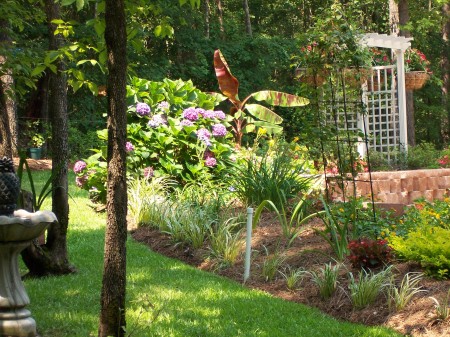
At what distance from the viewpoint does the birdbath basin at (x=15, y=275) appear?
5027mm

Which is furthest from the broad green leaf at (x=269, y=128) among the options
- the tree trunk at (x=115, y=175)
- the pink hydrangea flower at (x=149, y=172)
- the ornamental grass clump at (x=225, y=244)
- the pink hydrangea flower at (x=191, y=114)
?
the tree trunk at (x=115, y=175)

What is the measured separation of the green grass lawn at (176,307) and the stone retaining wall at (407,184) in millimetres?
5409

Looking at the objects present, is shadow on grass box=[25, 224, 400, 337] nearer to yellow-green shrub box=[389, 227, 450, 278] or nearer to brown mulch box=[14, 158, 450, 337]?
brown mulch box=[14, 158, 450, 337]

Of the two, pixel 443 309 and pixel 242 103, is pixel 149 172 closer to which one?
pixel 242 103

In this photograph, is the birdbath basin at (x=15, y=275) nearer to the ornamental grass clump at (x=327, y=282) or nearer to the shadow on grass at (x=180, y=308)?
the shadow on grass at (x=180, y=308)

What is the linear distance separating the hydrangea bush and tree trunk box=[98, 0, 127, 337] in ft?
22.1

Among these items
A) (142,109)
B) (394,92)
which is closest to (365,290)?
(142,109)

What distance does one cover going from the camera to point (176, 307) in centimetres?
610

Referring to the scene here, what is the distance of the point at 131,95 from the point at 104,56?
703cm

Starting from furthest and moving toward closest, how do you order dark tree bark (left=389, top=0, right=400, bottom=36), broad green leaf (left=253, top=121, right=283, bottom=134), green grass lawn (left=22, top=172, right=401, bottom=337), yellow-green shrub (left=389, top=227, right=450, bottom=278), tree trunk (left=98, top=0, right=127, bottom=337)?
dark tree bark (left=389, top=0, right=400, bottom=36) → broad green leaf (left=253, top=121, right=283, bottom=134) → yellow-green shrub (left=389, top=227, right=450, bottom=278) → green grass lawn (left=22, top=172, right=401, bottom=337) → tree trunk (left=98, top=0, right=127, bottom=337)

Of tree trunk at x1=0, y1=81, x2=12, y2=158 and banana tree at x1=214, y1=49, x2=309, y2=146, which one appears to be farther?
banana tree at x1=214, y1=49, x2=309, y2=146

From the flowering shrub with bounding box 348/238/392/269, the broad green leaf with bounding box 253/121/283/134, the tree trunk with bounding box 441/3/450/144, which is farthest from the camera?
the tree trunk with bounding box 441/3/450/144

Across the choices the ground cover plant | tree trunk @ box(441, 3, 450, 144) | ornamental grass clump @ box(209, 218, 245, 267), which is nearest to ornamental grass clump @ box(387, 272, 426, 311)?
the ground cover plant

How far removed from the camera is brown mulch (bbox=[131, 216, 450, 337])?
584cm
